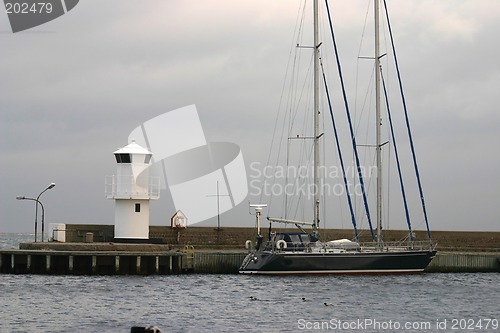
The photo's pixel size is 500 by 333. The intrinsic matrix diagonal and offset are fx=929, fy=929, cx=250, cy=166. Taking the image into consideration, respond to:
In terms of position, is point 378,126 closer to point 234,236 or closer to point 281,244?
point 281,244

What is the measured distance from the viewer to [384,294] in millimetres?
39906

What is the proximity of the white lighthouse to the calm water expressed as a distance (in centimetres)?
389

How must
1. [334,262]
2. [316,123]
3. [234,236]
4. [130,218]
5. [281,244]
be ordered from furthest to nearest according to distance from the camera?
[234,236], [316,123], [130,218], [334,262], [281,244]

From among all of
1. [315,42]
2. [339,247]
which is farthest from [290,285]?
[315,42]

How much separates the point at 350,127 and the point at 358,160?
6.72 feet

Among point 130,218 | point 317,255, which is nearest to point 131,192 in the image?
point 130,218

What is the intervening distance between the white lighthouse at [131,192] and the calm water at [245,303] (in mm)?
3889

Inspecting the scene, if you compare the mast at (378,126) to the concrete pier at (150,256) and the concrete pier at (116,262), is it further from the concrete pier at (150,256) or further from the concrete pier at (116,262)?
the concrete pier at (116,262)

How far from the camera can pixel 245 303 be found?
36.4m

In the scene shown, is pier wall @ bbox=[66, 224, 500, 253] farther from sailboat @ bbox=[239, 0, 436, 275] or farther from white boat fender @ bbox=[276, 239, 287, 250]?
white boat fender @ bbox=[276, 239, 287, 250]

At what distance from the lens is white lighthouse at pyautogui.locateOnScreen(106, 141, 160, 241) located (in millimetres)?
48688

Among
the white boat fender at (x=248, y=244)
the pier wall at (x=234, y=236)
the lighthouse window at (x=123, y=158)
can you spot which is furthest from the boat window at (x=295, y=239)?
the lighthouse window at (x=123, y=158)

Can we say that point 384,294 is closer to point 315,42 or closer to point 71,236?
point 315,42

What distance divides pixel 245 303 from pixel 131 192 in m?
14.2
